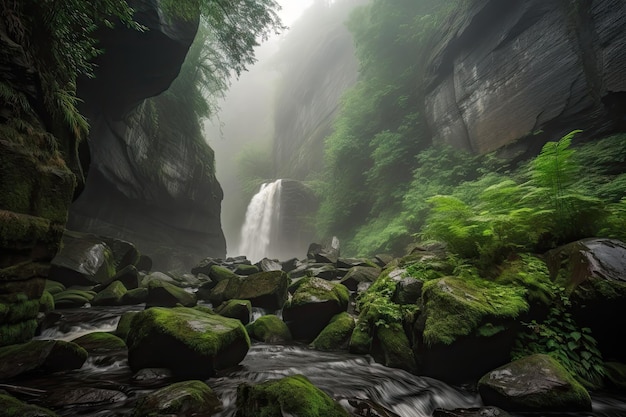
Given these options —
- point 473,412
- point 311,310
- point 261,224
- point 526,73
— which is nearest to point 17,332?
point 311,310

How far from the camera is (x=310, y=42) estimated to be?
176ft

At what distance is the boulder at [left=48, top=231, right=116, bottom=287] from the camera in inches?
337

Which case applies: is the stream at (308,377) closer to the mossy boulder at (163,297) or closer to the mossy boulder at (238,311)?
the mossy boulder at (238,311)

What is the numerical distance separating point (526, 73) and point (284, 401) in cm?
1538

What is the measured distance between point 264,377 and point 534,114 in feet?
45.5

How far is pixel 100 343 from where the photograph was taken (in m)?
4.47

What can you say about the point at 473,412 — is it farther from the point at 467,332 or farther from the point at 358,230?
the point at 358,230

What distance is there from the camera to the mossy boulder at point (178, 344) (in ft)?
11.3

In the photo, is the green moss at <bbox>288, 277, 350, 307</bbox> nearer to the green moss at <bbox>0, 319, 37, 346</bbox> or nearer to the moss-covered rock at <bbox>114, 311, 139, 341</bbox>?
the moss-covered rock at <bbox>114, 311, 139, 341</bbox>

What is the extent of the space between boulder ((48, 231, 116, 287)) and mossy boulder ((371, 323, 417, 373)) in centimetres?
868

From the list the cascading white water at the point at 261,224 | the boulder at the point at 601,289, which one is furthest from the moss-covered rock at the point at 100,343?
the cascading white water at the point at 261,224

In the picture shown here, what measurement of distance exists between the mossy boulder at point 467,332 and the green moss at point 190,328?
A: 2707 millimetres

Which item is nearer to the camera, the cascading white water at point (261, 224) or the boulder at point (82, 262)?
the boulder at point (82, 262)

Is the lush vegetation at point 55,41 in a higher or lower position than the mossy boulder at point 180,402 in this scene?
higher
